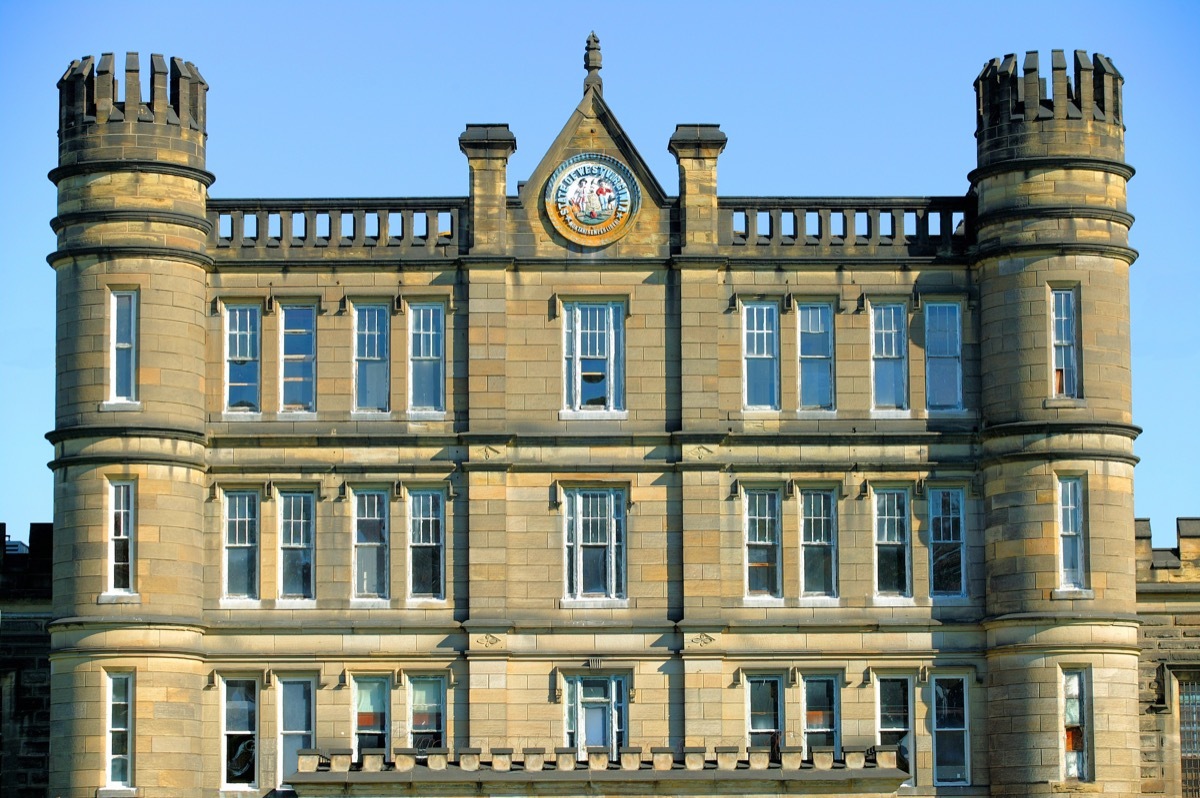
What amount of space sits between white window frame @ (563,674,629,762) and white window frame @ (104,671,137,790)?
859cm

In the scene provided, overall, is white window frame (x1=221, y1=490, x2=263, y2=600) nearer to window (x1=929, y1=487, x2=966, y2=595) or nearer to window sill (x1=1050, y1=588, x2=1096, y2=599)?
window (x1=929, y1=487, x2=966, y2=595)

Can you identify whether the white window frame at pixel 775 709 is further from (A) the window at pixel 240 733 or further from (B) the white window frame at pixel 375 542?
(A) the window at pixel 240 733

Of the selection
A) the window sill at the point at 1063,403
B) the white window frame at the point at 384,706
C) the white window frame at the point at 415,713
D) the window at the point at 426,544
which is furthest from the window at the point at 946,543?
the white window frame at the point at 384,706

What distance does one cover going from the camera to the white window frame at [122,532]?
45344 millimetres

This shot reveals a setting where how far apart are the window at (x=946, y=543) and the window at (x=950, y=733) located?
1945 millimetres

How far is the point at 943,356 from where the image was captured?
47.3 m

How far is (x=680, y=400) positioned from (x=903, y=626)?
649cm

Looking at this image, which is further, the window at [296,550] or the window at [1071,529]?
the window at [296,550]

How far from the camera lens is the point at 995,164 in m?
46.7

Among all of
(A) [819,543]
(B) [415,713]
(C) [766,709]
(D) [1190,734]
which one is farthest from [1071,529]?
(B) [415,713]

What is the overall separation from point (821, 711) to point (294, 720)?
10724mm

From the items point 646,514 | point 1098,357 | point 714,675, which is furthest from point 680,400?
point 1098,357

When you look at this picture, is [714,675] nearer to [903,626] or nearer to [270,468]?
[903,626]

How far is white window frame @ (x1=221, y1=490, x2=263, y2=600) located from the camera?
46.5m
